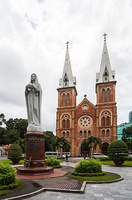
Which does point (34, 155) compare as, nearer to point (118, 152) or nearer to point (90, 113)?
point (118, 152)

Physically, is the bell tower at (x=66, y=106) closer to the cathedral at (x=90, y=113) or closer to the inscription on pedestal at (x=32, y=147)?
the cathedral at (x=90, y=113)

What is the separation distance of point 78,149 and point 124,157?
2699 centimetres

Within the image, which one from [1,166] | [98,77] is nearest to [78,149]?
[98,77]

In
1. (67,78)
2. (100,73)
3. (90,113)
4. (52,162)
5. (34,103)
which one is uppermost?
(100,73)

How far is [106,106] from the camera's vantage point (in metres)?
46.4

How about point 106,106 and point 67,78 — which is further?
point 67,78

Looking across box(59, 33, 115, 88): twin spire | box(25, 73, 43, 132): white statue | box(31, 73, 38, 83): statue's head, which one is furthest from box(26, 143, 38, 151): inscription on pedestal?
box(59, 33, 115, 88): twin spire

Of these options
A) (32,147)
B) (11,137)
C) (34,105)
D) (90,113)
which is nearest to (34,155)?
(32,147)

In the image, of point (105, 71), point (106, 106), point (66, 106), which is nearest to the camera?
point (106, 106)

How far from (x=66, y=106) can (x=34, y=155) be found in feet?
127

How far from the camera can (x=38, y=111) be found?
1255 cm

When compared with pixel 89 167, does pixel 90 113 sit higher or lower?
higher

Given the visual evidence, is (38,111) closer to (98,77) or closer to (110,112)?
(110,112)

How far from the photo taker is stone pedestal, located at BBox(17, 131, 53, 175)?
1080 cm
